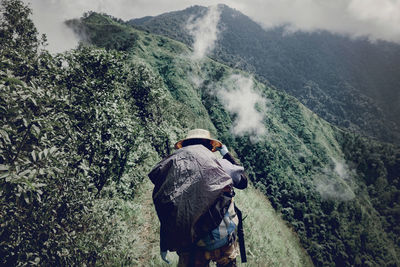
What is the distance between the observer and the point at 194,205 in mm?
2699

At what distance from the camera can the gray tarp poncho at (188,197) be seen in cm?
268

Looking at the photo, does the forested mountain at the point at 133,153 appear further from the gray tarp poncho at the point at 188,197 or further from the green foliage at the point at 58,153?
the gray tarp poncho at the point at 188,197

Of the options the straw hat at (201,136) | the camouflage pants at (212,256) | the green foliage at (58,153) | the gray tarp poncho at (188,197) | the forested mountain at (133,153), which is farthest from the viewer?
the straw hat at (201,136)

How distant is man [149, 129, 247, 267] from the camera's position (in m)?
2.69

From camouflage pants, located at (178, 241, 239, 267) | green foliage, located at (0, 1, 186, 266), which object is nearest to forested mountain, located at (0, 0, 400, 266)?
green foliage, located at (0, 1, 186, 266)

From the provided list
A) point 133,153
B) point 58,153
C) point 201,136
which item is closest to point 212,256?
point 201,136

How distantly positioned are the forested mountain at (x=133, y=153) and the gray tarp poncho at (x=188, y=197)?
1.23 m

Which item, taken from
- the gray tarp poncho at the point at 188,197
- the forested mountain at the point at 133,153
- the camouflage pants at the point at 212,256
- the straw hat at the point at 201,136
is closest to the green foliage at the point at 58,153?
the forested mountain at the point at 133,153

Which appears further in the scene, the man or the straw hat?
the straw hat

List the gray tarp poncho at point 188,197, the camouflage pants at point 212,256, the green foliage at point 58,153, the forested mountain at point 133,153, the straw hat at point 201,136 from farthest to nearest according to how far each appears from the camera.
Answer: the straw hat at point 201,136, the camouflage pants at point 212,256, the forested mountain at point 133,153, the gray tarp poncho at point 188,197, the green foliage at point 58,153

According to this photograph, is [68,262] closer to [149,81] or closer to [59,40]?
[149,81]

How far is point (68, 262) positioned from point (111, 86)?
3823 mm

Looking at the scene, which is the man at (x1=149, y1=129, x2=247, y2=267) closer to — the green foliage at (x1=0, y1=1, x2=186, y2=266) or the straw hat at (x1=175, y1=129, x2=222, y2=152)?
the straw hat at (x1=175, y1=129, x2=222, y2=152)

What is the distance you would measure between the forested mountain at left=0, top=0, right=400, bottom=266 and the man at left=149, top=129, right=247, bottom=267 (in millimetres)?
1244
